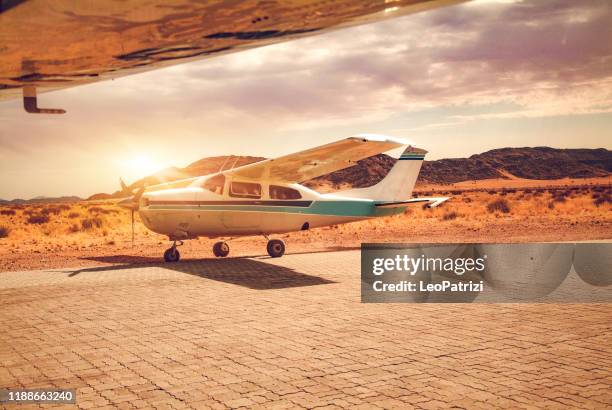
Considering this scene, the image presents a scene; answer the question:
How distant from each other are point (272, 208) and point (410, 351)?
9587mm

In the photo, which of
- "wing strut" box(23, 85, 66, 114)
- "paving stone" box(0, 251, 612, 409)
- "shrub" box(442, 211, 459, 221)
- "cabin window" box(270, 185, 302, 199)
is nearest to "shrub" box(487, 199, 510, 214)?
"shrub" box(442, 211, 459, 221)

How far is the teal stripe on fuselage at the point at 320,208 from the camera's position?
14.6 meters

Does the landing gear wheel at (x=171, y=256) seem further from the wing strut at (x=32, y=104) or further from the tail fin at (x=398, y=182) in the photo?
the wing strut at (x=32, y=104)

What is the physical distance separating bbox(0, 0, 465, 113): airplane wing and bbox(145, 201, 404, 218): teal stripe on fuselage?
10578mm

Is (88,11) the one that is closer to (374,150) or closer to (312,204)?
(374,150)

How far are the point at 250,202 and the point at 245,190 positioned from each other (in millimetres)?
347

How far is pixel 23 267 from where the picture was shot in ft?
51.5

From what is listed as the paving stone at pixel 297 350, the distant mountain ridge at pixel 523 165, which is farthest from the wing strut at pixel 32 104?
the distant mountain ridge at pixel 523 165

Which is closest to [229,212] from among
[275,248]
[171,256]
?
[275,248]

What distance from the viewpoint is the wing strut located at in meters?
4.48

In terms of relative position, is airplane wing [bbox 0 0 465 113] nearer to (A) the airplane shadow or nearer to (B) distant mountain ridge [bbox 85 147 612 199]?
(A) the airplane shadow

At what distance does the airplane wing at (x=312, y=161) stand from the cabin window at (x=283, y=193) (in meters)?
0.31

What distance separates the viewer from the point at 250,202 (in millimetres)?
15062

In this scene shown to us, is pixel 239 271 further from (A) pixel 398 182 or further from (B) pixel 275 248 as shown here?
(A) pixel 398 182
